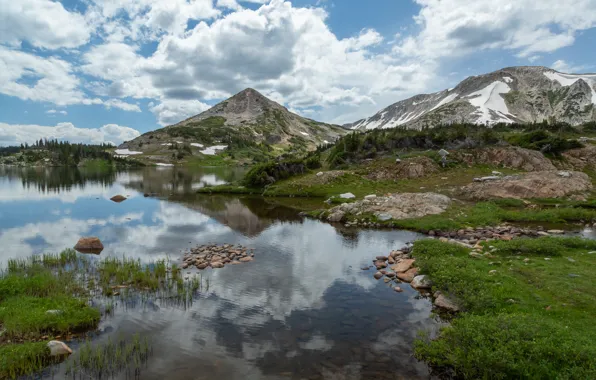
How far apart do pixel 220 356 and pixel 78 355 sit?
22.3 feet

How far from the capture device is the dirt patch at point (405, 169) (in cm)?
7330

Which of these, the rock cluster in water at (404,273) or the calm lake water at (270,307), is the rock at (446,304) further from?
the calm lake water at (270,307)

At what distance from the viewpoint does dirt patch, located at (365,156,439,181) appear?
→ 73.3m

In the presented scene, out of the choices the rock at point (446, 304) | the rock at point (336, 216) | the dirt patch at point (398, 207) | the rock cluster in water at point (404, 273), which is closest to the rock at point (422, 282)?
the rock cluster in water at point (404, 273)

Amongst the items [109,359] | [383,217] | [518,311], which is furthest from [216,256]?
[518,311]

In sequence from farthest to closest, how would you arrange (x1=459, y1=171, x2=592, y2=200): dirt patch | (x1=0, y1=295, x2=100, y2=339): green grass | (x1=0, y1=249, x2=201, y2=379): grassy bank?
(x1=459, y1=171, x2=592, y2=200): dirt patch
(x1=0, y1=295, x2=100, y2=339): green grass
(x1=0, y1=249, x2=201, y2=379): grassy bank

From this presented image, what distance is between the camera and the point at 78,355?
51.3 feet

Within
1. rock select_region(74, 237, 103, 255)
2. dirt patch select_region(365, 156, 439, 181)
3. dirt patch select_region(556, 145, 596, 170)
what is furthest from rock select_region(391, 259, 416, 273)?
dirt patch select_region(556, 145, 596, 170)

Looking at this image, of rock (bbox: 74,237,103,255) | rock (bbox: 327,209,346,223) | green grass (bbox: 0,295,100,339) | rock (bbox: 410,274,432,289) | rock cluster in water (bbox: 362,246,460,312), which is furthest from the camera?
rock (bbox: 327,209,346,223)

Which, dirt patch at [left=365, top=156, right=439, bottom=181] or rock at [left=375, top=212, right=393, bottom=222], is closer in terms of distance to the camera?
rock at [left=375, top=212, right=393, bottom=222]

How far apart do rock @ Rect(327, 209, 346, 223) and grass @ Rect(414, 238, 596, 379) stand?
19.3 metres

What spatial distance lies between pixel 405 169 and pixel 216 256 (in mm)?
54944

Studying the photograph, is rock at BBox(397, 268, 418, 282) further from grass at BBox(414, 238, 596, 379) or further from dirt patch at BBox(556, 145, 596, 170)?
dirt patch at BBox(556, 145, 596, 170)

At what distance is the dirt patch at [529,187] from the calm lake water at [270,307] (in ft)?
78.7
